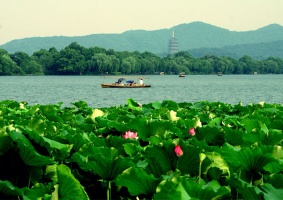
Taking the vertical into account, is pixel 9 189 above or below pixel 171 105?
above

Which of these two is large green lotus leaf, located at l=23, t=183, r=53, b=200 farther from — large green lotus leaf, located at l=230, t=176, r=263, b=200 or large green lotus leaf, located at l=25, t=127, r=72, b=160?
large green lotus leaf, located at l=230, t=176, r=263, b=200

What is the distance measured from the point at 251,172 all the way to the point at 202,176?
0.27 metres

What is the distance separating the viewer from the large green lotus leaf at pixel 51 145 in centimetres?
286

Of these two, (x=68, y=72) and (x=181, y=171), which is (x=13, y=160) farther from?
(x=68, y=72)

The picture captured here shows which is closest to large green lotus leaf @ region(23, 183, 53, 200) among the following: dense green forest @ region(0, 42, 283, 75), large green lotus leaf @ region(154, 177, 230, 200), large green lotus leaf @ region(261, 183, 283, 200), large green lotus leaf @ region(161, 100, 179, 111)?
large green lotus leaf @ region(154, 177, 230, 200)

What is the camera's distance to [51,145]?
2.83 m

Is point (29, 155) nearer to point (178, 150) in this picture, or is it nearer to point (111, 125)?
point (178, 150)

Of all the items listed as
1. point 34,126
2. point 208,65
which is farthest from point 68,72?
point 34,126

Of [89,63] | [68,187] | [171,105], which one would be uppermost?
[68,187]

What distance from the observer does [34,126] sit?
3.83 m

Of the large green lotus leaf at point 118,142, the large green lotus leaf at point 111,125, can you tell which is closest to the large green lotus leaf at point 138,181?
the large green lotus leaf at point 118,142

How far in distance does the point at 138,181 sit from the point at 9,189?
0.67 meters

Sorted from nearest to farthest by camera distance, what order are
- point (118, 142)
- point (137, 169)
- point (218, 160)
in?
point (137, 169) < point (218, 160) < point (118, 142)

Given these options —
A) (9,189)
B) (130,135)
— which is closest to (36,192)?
(9,189)
